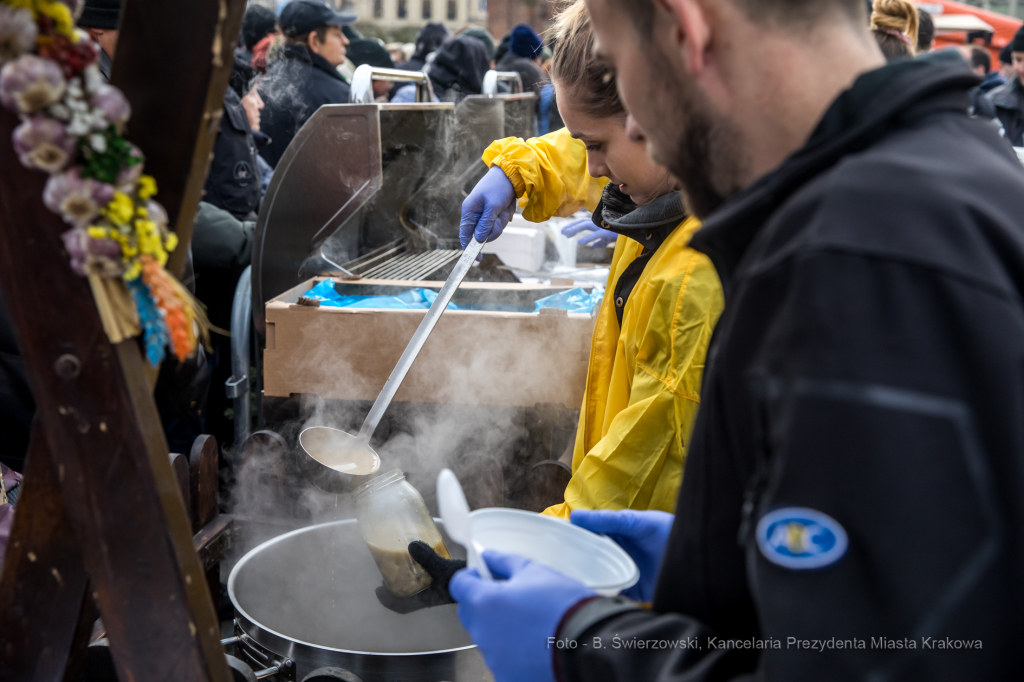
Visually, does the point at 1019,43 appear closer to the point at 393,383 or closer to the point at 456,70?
the point at 456,70

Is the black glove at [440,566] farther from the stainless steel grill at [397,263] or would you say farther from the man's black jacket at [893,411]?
the stainless steel grill at [397,263]

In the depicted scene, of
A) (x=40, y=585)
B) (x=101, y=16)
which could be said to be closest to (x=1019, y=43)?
(x=101, y=16)

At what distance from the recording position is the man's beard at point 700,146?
0.78 m

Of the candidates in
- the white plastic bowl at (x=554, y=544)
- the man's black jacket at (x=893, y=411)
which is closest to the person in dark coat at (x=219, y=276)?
the white plastic bowl at (x=554, y=544)

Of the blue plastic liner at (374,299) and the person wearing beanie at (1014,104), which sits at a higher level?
the person wearing beanie at (1014,104)

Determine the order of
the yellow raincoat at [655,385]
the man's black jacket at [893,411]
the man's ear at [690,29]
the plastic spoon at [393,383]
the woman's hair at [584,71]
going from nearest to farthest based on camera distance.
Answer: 1. the man's black jacket at [893,411]
2. the man's ear at [690,29]
3. the yellow raincoat at [655,385]
4. the woman's hair at [584,71]
5. the plastic spoon at [393,383]

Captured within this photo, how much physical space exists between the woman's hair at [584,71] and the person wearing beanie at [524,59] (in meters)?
5.31

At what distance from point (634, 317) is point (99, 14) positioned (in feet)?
6.81

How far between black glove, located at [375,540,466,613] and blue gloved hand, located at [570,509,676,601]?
0.78 feet

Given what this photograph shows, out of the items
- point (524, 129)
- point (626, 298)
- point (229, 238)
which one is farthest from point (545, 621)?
point (524, 129)

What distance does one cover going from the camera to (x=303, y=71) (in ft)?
14.9

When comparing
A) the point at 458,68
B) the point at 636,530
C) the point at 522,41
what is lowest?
the point at 636,530

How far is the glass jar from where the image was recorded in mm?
1613

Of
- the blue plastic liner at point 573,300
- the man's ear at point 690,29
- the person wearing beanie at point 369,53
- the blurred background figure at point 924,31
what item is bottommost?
the blue plastic liner at point 573,300
